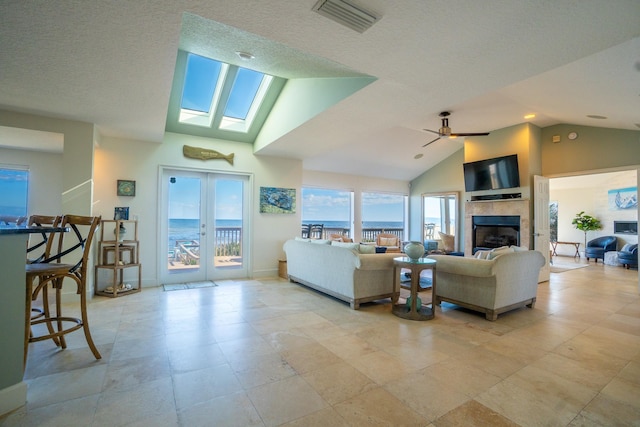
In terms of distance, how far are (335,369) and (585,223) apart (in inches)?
426

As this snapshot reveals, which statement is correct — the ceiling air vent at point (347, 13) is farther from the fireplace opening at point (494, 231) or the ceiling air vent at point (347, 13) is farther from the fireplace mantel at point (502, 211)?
the fireplace opening at point (494, 231)

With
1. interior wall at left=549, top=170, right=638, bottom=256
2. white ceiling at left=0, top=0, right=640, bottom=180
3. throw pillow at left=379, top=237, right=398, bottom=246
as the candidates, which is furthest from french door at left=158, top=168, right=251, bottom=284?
interior wall at left=549, top=170, right=638, bottom=256

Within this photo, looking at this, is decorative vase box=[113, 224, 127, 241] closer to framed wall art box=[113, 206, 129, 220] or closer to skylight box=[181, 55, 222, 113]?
framed wall art box=[113, 206, 129, 220]

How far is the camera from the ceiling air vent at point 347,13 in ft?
6.42

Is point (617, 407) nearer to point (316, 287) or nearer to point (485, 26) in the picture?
point (485, 26)

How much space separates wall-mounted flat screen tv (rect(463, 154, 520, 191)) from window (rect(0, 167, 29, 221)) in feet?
29.2

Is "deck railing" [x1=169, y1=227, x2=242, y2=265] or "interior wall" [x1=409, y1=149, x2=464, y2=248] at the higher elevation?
"interior wall" [x1=409, y1=149, x2=464, y2=248]

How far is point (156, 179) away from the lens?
17.3ft

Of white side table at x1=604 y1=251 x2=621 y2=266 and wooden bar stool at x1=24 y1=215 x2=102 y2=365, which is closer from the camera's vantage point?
wooden bar stool at x1=24 y1=215 x2=102 y2=365

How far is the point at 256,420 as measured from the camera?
69.1 inches

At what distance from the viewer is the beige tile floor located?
71.7 inches

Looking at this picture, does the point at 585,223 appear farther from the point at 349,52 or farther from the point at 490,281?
the point at 349,52

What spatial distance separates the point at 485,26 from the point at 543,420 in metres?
2.66

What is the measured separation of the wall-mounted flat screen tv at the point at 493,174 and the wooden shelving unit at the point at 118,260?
693 cm
